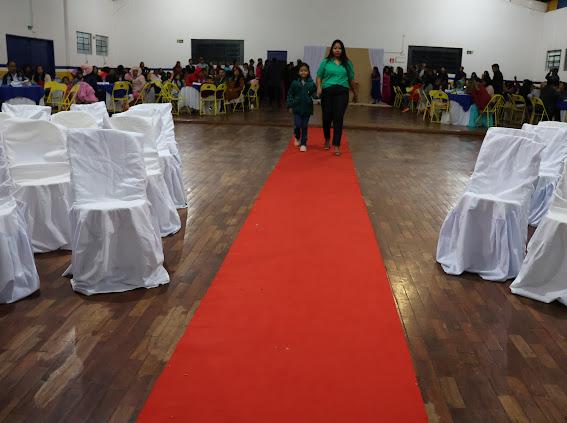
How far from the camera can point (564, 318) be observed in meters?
3.23

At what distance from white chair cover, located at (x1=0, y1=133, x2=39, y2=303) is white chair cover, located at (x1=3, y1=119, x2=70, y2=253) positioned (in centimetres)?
69

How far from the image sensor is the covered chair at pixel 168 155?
5.07 metres

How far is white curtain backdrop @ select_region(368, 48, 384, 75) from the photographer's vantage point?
19203 mm

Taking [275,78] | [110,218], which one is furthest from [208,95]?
[110,218]

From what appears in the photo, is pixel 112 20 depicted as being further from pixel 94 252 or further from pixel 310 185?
pixel 94 252

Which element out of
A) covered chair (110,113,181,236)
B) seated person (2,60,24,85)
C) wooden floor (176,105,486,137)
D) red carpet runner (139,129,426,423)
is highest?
seated person (2,60,24,85)

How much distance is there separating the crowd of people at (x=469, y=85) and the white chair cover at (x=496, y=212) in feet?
29.3

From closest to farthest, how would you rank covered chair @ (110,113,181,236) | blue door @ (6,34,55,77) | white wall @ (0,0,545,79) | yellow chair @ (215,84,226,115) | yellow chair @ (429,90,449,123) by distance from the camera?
covered chair @ (110,113,181,236), yellow chair @ (429,90,449,123), yellow chair @ (215,84,226,115), blue door @ (6,34,55,77), white wall @ (0,0,545,79)

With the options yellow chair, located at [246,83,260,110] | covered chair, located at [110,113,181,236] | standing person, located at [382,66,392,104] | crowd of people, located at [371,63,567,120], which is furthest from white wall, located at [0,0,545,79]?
covered chair, located at [110,113,181,236]

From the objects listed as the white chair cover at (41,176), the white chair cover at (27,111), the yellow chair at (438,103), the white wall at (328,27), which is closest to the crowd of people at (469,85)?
the yellow chair at (438,103)

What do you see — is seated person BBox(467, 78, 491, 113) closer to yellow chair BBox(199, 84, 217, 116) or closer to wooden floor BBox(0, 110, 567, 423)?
yellow chair BBox(199, 84, 217, 116)

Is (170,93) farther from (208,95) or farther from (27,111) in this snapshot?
(27,111)

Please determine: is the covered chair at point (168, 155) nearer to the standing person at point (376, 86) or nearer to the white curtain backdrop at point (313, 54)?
the standing person at point (376, 86)

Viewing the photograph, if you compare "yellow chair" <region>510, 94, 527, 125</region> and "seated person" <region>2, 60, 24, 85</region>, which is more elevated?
"seated person" <region>2, 60, 24, 85</region>
